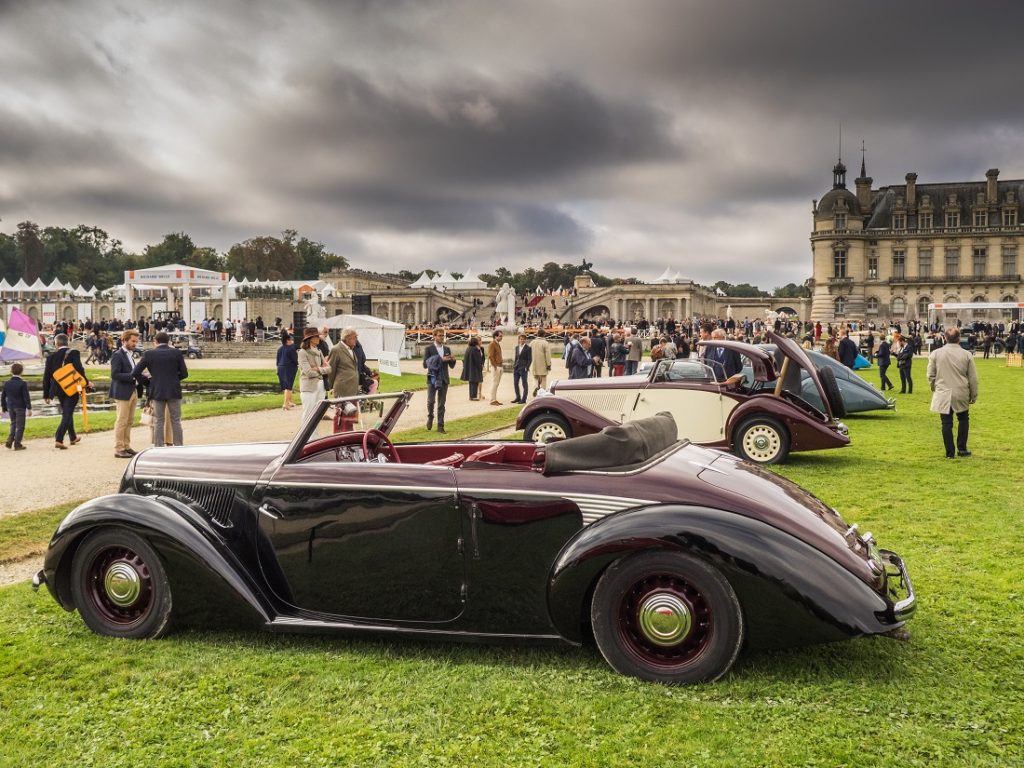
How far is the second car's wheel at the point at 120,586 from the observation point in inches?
190

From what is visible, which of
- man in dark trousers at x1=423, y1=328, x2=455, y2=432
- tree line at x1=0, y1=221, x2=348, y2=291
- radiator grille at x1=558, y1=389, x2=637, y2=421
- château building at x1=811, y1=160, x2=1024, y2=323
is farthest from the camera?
tree line at x1=0, y1=221, x2=348, y2=291

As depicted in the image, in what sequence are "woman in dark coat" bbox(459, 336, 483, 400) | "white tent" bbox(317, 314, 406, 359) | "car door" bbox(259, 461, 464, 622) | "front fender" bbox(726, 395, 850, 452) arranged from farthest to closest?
"white tent" bbox(317, 314, 406, 359)
"woman in dark coat" bbox(459, 336, 483, 400)
"front fender" bbox(726, 395, 850, 452)
"car door" bbox(259, 461, 464, 622)

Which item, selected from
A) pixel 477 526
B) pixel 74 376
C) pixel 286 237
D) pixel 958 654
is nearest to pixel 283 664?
pixel 477 526

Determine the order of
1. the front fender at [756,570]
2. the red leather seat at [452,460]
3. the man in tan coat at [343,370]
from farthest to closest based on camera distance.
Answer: the man in tan coat at [343,370] → the red leather seat at [452,460] → the front fender at [756,570]

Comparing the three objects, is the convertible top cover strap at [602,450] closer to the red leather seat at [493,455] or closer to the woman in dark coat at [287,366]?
the red leather seat at [493,455]

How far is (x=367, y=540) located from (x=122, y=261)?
18313 cm

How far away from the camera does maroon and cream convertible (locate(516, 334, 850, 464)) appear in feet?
36.6

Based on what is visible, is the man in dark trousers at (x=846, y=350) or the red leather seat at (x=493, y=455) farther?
the man in dark trousers at (x=846, y=350)

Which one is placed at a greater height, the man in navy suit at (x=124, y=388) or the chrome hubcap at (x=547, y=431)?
the man in navy suit at (x=124, y=388)

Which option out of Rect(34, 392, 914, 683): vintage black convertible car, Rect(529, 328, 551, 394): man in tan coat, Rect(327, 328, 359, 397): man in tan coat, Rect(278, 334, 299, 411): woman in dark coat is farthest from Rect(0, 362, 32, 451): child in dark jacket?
Rect(529, 328, 551, 394): man in tan coat

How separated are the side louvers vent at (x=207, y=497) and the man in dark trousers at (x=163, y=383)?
297 inches

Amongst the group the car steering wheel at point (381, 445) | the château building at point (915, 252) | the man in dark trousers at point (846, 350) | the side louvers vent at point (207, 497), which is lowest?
the side louvers vent at point (207, 497)

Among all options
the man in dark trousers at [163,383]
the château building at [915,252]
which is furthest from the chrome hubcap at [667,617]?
the château building at [915,252]

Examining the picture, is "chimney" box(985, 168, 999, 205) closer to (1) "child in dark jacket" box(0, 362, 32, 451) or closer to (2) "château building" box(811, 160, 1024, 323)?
(2) "château building" box(811, 160, 1024, 323)
